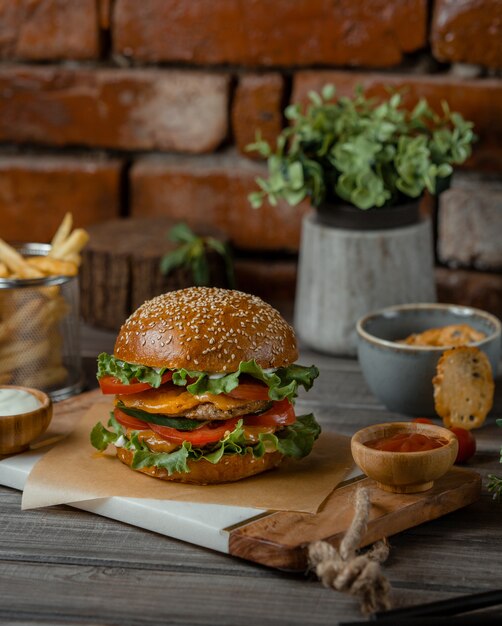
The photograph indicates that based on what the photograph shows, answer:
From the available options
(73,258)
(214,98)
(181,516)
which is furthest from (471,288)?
(181,516)

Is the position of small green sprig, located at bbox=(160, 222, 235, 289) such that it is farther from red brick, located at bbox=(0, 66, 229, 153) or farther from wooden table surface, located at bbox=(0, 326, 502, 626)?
wooden table surface, located at bbox=(0, 326, 502, 626)

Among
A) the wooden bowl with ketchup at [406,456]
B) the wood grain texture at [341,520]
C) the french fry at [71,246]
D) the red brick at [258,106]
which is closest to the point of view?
the wood grain texture at [341,520]

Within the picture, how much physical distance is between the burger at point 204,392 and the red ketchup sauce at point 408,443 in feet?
0.45

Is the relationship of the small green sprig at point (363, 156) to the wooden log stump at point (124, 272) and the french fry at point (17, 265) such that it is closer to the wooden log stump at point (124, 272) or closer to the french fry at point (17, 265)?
the wooden log stump at point (124, 272)

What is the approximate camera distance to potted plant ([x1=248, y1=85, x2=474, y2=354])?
240 centimetres

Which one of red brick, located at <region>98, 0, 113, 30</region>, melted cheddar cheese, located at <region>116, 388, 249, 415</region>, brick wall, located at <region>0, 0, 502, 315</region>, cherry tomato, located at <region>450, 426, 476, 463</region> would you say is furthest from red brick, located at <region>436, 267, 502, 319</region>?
melted cheddar cheese, located at <region>116, 388, 249, 415</region>

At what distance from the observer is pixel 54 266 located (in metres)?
2.28

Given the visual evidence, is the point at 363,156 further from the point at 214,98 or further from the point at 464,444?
the point at 464,444

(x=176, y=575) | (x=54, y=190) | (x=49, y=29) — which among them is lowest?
(x=176, y=575)

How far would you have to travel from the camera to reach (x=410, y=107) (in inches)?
107

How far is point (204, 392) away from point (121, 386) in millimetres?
163

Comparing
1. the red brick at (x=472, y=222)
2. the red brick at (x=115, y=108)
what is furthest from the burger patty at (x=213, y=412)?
the red brick at (x=115, y=108)

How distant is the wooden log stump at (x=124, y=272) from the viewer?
2.67 metres

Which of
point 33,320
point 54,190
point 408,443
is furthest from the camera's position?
point 54,190
